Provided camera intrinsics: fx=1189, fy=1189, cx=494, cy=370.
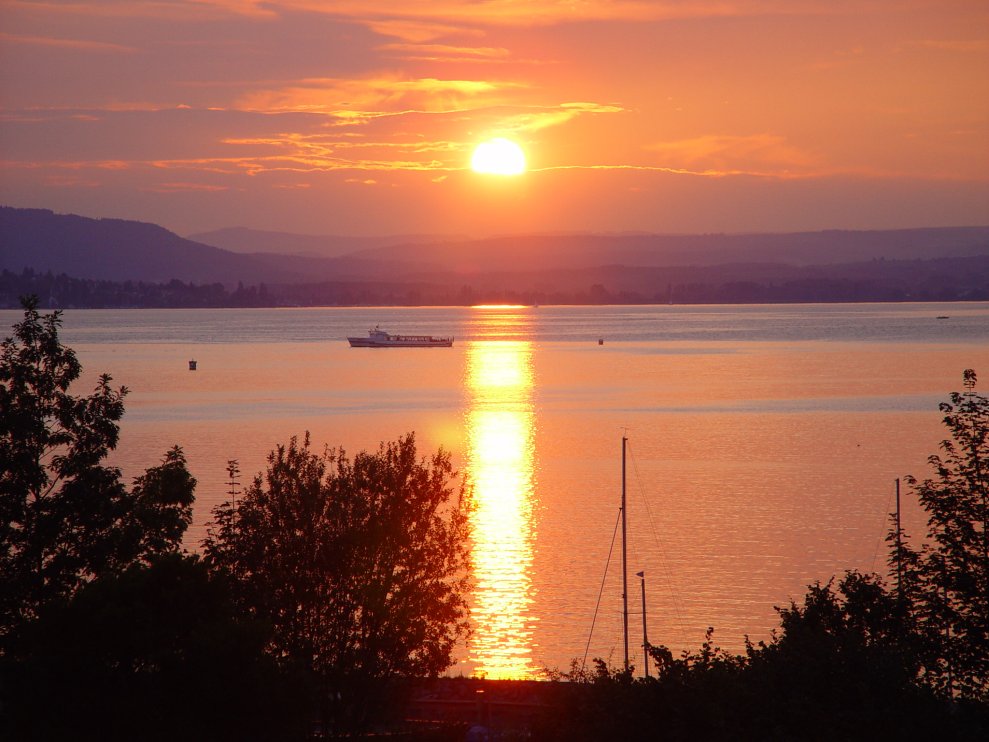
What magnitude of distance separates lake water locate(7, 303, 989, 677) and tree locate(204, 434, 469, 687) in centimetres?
988

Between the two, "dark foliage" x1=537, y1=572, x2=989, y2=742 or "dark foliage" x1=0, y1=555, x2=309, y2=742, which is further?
"dark foliage" x1=537, y1=572, x2=989, y2=742

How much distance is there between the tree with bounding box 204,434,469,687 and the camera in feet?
75.2

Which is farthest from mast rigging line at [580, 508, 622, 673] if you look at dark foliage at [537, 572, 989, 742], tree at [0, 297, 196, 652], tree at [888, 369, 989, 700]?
tree at [0, 297, 196, 652]

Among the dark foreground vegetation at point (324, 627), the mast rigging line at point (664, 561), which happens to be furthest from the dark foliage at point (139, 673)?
the mast rigging line at point (664, 561)

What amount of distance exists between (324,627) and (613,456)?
51.3 metres

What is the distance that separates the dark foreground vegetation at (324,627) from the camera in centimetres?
1719

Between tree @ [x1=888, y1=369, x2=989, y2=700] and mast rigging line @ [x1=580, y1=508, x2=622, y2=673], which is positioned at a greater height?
tree @ [x1=888, y1=369, x2=989, y2=700]

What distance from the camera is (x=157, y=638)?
17328 millimetres

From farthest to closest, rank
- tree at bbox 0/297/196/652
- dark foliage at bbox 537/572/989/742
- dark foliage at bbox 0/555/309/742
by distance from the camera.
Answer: tree at bbox 0/297/196/652 < dark foliage at bbox 537/572/989/742 < dark foliage at bbox 0/555/309/742

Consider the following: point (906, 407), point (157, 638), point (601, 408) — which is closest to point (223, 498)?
point (157, 638)

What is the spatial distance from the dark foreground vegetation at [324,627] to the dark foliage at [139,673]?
1.2 inches

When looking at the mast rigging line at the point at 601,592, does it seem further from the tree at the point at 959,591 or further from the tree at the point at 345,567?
the tree at the point at 959,591

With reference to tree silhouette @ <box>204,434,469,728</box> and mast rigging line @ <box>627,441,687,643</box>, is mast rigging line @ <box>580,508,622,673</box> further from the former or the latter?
tree silhouette @ <box>204,434,469,728</box>

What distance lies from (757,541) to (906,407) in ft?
186
